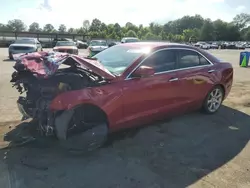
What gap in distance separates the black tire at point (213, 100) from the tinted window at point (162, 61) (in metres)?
1.33

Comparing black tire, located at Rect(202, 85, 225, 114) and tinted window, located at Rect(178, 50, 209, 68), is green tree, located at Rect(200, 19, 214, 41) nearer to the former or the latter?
black tire, located at Rect(202, 85, 225, 114)

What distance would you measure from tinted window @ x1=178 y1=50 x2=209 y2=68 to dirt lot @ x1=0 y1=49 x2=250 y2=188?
122 centimetres

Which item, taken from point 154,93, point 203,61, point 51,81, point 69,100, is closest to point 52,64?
point 51,81

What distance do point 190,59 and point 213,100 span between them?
Result: 121cm

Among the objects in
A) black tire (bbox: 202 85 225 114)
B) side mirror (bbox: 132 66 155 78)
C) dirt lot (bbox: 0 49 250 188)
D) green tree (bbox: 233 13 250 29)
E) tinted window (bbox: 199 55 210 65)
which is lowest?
dirt lot (bbox: 0 49 250 188)

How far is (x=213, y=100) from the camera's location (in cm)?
609

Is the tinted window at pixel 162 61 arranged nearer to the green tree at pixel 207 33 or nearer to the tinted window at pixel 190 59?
the tinted window at pixel 190 59

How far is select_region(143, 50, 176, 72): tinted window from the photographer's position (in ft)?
15.6

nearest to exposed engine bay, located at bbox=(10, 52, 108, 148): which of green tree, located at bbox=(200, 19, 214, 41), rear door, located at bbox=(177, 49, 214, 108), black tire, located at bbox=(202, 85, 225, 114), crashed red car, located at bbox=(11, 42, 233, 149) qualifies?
crashed red car, located at bbox=(11, 42, 233, 149)

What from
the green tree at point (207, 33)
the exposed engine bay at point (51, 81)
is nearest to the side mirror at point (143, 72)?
the exposed engine bay at point (51, 81)

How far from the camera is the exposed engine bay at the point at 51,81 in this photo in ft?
12.5

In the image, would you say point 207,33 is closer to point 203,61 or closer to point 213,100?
point 213,100

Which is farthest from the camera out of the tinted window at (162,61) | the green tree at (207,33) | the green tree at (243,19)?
the green tree at (243,19)

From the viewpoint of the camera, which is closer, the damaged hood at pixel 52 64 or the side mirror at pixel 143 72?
the damaged hood at pixel 52 64
